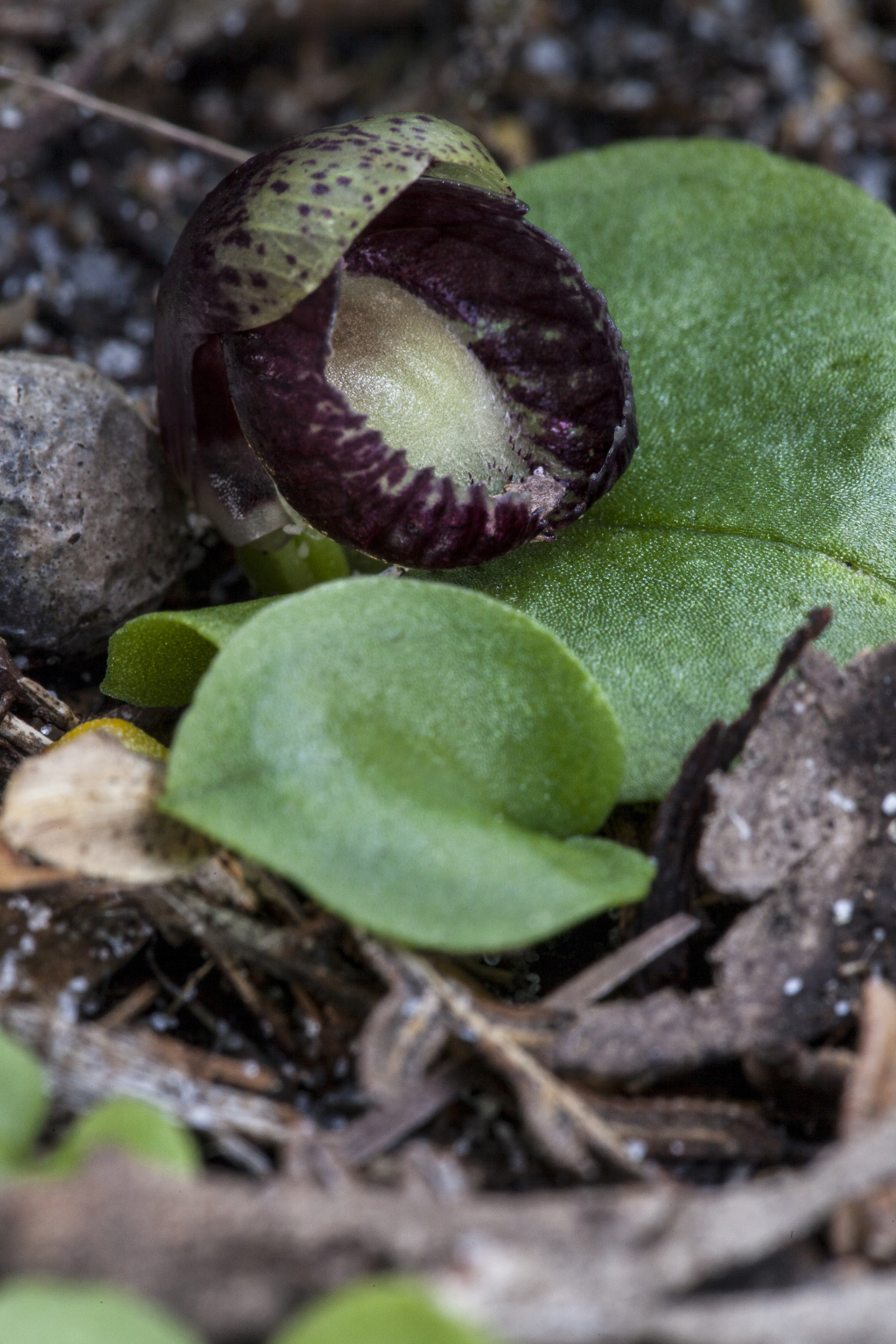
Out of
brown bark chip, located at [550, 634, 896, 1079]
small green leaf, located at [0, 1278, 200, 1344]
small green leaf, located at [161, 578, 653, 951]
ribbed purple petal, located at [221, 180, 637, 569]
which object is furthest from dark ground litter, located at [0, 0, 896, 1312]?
ribbed purple petal, located at [221, 180, 637, 569]

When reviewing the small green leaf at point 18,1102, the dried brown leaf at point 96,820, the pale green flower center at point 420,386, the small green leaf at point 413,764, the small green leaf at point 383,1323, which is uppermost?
the pale green flower center at point 420,386

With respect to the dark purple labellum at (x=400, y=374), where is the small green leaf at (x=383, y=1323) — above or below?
below

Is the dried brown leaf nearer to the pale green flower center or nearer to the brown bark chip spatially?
the brown bark chip

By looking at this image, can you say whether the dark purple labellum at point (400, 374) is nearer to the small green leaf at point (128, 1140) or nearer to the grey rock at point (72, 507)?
the grey rock at point (72, 507)

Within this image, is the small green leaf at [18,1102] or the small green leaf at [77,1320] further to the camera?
the small green leaf at [18,1102]

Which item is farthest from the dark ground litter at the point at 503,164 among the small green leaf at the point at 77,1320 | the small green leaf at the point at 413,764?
the small green leaf at the point at 77,1320

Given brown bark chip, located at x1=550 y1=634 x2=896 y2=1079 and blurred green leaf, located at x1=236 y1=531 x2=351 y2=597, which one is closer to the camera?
brown bark chip, located at x1=550 y1=634 x2=896 y2=1079
